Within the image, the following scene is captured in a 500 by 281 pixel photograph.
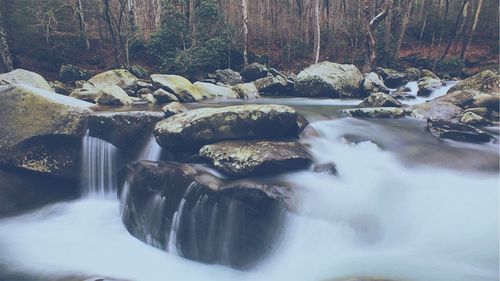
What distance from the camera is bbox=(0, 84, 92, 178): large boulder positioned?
321 inches

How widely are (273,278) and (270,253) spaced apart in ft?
1.21

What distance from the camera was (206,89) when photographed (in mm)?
14516

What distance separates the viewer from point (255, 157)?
651 centimetres

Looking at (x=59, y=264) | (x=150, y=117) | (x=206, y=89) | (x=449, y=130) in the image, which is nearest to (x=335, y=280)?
(x=59, y=264)

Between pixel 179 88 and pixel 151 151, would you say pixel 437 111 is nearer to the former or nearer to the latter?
pixel 151 151

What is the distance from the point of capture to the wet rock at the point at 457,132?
8.12 metres

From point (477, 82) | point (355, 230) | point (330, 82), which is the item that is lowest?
point (355, 230)

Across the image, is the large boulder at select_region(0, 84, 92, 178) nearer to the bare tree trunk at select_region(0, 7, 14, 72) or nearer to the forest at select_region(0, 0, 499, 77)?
the bare tree trunk at select_region(0, 7, 14, 72)

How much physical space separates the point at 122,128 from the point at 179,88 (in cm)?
516

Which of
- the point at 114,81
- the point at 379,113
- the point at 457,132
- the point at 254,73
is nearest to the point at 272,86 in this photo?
the point at 254,73

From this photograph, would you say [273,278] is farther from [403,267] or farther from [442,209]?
[442,209]

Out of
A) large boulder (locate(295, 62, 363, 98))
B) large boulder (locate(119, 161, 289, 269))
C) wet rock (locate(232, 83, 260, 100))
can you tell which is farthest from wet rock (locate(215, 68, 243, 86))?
large boulder (locate(119, 161, 289, 269))

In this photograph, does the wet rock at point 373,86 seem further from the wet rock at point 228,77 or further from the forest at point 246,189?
the wet rock at point 228,77

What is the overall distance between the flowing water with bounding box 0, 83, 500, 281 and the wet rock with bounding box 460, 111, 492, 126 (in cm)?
Result: 167
